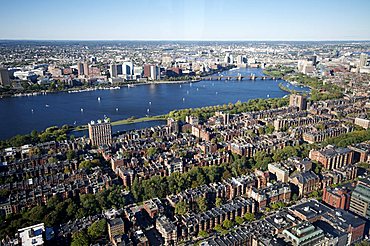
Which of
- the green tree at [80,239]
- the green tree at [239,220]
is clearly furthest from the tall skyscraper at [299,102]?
the green tree at [80,239]

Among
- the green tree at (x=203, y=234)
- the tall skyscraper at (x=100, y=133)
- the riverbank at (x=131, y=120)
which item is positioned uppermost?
the tall skyscraper at (x=100, y=133)

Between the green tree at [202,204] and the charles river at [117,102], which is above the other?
the green tree at [202,204]

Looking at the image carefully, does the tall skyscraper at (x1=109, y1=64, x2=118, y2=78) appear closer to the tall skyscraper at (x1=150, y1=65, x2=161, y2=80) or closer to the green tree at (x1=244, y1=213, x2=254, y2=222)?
the tall skyscraper at (x1=150, y1=65, x2=161, y2=80)

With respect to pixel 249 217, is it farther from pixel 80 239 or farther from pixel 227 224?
pixel 80 239

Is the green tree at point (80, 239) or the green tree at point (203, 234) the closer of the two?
the green tree at point (80, 239)

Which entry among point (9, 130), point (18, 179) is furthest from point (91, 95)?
point (18, 179)

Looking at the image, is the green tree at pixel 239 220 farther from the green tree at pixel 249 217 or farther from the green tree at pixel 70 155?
the green tree at pixel 70 155

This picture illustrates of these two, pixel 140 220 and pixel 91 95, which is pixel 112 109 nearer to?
pixel 91 95
